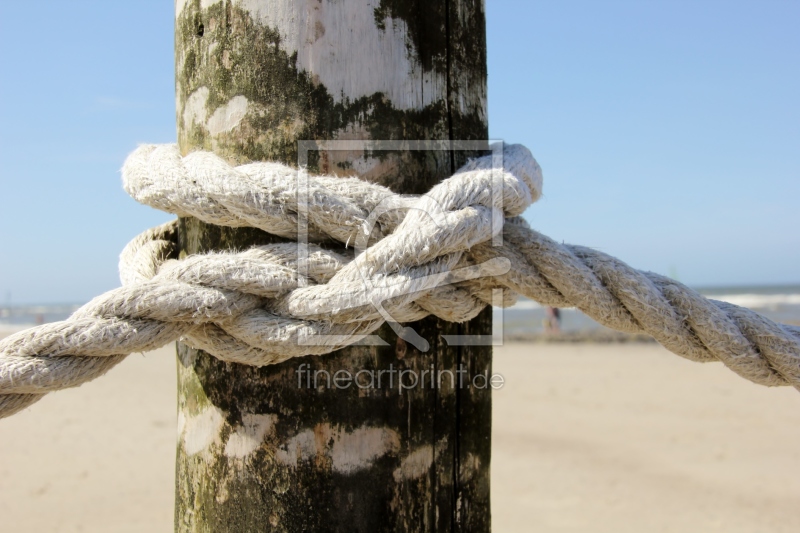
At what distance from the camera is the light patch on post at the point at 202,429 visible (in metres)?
1.14

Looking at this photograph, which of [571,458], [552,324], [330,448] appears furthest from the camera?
[552,324]

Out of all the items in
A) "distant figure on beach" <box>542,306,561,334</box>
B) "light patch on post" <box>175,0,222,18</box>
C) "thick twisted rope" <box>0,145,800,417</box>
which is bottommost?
"distant figure on beach" <box>542,306,561,334</box>

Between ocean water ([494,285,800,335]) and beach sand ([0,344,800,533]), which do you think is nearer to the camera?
beach sand ([0,344,800,533])

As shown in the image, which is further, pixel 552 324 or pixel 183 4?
pixel 552 324

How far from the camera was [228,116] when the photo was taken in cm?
112

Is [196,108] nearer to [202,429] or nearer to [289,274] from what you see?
[289,274]

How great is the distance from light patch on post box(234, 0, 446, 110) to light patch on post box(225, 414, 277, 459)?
0.59 meters

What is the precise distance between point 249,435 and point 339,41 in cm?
72

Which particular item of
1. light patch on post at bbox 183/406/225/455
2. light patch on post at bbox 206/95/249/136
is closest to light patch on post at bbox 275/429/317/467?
light patch on post at bbox 183/406/225/455

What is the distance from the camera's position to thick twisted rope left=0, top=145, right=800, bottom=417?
1.05 metres

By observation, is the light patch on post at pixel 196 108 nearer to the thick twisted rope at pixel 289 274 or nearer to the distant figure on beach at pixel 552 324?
the thick twisted rope at pixel 289 274

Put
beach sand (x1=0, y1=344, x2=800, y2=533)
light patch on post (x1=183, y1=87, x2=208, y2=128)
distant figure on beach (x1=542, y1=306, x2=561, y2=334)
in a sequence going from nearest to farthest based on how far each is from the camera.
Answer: light patch on post (x1=183, y1=87, x2=208, y2=128) → beach sand (x1=0, y1=344, x2=800, y2=533) → distant figure on beach (x1=542, y1=306, x2=561, y2=334)

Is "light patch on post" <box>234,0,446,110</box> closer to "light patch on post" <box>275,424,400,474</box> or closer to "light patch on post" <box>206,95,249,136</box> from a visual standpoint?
"light patch on post" <box>206,95,249,136</box>

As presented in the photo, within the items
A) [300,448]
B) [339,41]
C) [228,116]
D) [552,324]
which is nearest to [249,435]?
[300,448]
